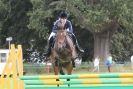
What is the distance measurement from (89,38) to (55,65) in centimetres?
4089

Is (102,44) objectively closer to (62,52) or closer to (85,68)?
(85,68)

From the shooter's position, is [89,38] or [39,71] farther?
[89,38]

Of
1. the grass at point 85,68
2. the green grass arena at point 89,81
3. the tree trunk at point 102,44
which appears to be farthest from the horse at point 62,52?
the tree trunk at point 102,44

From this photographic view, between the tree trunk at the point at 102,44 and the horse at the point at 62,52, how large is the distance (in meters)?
35.9

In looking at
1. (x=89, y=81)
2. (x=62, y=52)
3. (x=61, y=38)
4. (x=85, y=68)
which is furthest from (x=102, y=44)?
(x=89, y=81)

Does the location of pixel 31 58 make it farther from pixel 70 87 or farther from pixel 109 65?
pixel 70 87

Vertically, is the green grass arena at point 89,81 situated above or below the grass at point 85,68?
above

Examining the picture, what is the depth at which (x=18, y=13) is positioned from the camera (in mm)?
56688

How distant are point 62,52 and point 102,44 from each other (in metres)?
36.8

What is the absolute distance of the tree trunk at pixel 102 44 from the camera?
170 feet

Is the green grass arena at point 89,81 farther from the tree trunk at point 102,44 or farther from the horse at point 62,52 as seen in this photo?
the tree trunk at point 102,44

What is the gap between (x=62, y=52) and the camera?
51.5 ft

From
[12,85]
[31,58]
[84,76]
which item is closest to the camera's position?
[84,76]

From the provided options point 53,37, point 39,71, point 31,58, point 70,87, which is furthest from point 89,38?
point 70,87
